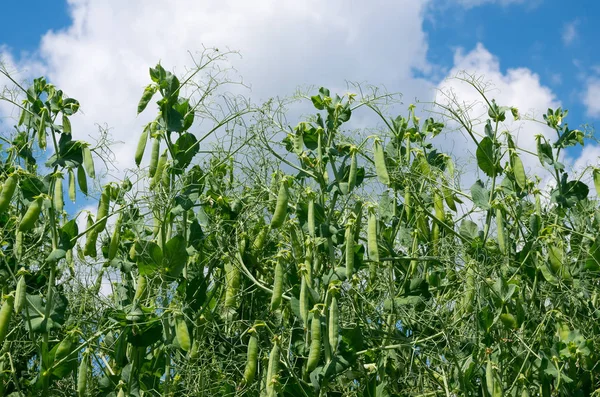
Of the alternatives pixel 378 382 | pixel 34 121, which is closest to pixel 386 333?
pixel 378 382

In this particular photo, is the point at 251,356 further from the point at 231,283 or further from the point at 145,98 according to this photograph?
Answer: the point at 145,98

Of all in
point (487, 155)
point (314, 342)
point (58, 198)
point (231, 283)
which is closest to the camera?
point (314, 342)

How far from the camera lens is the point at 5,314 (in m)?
3.12

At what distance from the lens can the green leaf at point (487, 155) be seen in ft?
12.4

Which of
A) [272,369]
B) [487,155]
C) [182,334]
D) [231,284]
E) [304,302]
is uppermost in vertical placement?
[487,155]

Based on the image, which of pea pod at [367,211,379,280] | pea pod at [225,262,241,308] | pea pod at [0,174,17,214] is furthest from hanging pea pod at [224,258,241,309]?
pea pod at [0,174,17,214]

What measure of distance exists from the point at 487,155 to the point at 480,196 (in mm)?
216

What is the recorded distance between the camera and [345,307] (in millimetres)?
3742

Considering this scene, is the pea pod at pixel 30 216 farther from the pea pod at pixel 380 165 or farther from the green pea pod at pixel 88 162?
the pea pod at pixel 380 165

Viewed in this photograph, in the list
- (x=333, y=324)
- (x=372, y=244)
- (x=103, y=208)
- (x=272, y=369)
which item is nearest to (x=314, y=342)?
(x=333, y=324)

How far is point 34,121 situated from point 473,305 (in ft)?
7.64

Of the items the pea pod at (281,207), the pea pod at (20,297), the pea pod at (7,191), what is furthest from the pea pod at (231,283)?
the pea pod at (7,191)

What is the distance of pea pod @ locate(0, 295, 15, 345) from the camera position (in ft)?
10.2

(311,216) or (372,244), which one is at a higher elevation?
(311,216)
